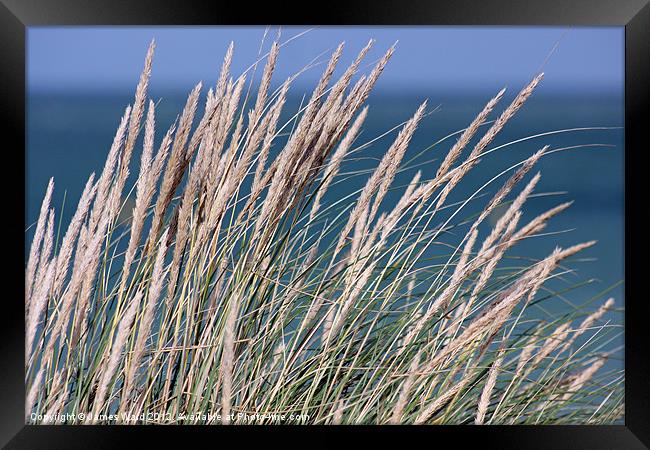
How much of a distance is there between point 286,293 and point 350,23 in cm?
83

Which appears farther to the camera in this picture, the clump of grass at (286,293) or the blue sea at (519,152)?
the blue sea at (519,152)

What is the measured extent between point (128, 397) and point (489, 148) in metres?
1.36

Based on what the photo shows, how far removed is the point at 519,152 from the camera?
1.94m

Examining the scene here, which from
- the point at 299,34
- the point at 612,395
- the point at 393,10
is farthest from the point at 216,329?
the point at 612,395

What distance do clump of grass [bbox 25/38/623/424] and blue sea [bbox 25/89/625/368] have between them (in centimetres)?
12

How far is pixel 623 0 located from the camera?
1766 millimetres

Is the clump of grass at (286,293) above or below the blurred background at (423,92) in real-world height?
below

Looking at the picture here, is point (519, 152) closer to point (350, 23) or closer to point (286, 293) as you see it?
point (350, 23)

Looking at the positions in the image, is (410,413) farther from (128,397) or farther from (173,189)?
(173,189)

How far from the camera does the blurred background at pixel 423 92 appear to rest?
1.92 metres

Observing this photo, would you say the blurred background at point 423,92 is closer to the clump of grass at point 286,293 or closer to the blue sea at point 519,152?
the blue sea at point 519,152

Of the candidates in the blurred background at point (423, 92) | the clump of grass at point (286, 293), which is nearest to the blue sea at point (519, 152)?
the blurred background at point (423, 92)

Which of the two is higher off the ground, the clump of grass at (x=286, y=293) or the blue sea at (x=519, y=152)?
the blue sea at (x=519, y=152)

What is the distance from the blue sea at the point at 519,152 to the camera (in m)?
1.93
